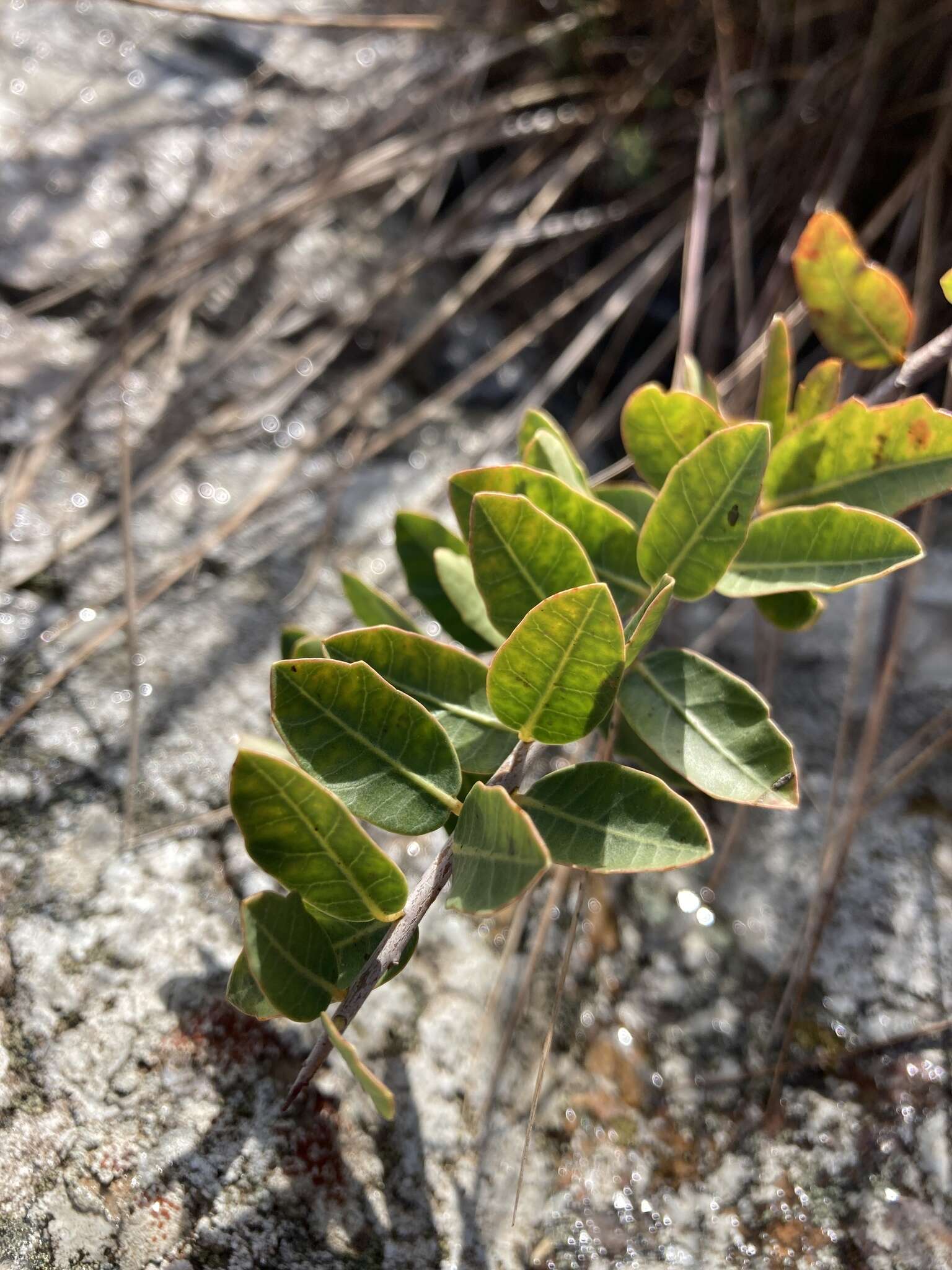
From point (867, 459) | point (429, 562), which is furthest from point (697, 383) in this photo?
point (429, 562)

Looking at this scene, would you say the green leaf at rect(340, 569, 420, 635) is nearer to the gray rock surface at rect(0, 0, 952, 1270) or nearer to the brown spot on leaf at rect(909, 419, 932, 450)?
the gray rock surface at rect(0, 0, 952, 1270)

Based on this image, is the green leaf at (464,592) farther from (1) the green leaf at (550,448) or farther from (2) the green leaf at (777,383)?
(2) the green leaf at (777,383)

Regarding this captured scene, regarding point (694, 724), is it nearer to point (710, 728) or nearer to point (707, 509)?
point (710, 728)

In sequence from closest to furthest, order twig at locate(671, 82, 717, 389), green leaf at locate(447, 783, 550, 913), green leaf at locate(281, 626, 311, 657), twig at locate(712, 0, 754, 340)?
green leaf at locate(447, 783, 550, 913), green leaf at locate(281, 626, 311, 657), twig at locate(671, 82, 717, 389), twig at locate(712, 0, 754, 340)

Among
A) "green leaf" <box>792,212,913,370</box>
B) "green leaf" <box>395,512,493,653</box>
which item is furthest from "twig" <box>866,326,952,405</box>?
"green leaf" <box>395,512,493,653</box>

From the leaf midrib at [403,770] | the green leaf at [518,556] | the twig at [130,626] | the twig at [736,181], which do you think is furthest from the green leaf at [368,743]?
the twig at [736,181]

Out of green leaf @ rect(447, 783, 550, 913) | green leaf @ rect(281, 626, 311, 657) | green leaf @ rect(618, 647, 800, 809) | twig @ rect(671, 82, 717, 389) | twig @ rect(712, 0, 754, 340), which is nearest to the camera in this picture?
green leaf @ rect(447, 783, 550, 913)
